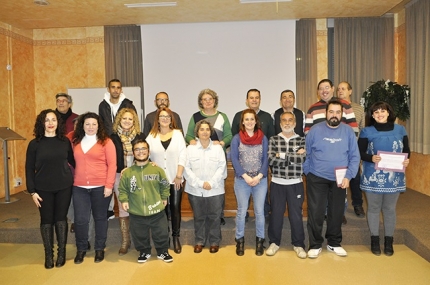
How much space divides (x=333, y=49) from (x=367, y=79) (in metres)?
0.86

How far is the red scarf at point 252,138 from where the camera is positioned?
3.65 metres

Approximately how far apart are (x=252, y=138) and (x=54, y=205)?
2.02 metres

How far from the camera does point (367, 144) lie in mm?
3674

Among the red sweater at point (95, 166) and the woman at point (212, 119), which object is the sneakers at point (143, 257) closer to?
the red sweater at point (95, 166)

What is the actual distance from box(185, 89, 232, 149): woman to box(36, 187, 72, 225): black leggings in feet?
4.52

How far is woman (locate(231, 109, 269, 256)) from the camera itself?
3650 mm

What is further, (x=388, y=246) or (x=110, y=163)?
(x=388, y=246)

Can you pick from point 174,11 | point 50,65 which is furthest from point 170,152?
point 50,65

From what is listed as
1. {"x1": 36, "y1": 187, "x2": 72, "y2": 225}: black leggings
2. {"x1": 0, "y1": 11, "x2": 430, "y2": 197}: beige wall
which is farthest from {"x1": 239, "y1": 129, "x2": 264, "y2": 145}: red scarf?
{"x1": 0, "y1": 11, "x2": 430, "y2": 197}: beige wall

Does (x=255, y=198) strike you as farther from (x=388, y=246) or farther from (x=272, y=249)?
(x=388, y=246)

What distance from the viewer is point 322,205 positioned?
3.63 metres

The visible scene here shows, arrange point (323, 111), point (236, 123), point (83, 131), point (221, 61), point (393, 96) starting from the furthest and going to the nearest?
point (221, 61) < point (393, 96) < point (236, 123) < point (323, 111) < point (83, 131)

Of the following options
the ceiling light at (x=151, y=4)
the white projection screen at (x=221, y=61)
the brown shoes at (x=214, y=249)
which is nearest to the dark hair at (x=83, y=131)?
the brown shoes at (x=214, y=249)

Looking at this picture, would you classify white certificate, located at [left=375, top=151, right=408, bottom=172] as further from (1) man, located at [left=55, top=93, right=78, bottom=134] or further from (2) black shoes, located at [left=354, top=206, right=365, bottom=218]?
(1) man, located at [left=55, top=93, right=78, bottom=134]
